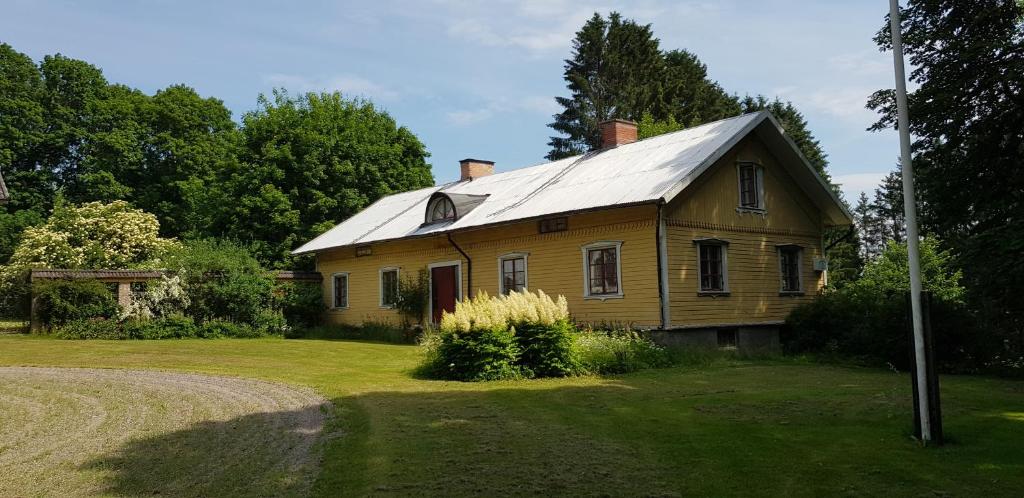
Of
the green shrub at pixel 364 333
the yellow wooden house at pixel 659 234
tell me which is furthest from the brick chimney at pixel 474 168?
the green shrub at pixel 364 333

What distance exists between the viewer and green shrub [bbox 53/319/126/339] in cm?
Answer: 2264

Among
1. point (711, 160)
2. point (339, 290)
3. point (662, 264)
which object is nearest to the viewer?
point (662, 264)

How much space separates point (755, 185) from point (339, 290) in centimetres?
1586

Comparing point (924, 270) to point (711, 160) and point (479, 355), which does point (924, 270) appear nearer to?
point (711, 160)

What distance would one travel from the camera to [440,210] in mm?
23859

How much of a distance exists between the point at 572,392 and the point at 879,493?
18.7 ft

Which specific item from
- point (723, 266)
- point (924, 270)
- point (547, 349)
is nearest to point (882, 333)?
point (723, 266)

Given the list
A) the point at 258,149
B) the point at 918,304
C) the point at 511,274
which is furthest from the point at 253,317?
the point at 918,304

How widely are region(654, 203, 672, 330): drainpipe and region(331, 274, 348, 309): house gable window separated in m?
14.3

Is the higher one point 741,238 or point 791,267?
point 741,238

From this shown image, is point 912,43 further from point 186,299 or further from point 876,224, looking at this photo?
point 876,224

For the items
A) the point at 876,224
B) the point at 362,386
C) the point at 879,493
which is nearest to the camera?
the point at 879,493

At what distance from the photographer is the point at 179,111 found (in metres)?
48.2

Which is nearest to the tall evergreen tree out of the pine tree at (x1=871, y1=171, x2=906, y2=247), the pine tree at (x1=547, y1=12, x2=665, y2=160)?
the pine tree at (x1=871, y1=171, x2=906, y2=247)
